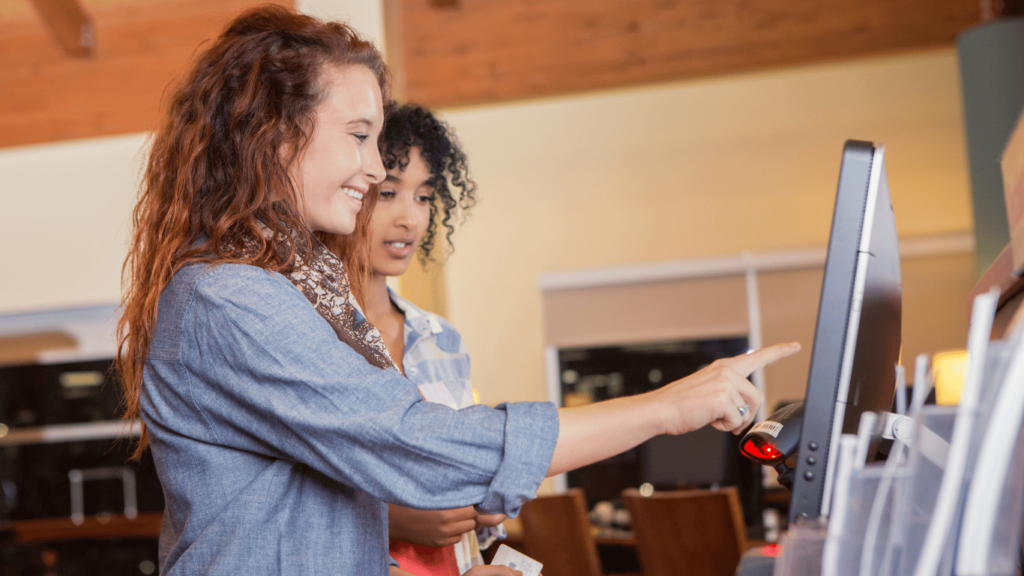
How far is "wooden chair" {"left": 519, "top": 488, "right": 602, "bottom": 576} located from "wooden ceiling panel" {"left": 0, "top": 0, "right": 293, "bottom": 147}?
12.6 ft

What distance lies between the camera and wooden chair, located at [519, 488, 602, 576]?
123 inches

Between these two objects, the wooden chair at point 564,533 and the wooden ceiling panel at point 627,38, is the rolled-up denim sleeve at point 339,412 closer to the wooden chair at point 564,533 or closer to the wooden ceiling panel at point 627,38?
the wooden chair at point 564,533

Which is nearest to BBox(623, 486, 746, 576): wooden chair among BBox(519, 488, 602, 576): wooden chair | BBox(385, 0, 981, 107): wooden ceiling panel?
BBox(519, 488, 602, 576): wooden chair

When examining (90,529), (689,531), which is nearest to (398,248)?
(689,531)

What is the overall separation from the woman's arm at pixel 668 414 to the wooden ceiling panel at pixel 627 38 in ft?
13.9

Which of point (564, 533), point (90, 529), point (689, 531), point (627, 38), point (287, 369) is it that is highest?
point (627, 38)

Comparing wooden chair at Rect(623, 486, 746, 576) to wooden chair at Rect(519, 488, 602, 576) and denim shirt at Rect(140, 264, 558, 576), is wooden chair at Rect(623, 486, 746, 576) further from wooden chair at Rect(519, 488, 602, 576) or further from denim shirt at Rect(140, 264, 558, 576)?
denim shirt at Rect(140, 264, 558, 576)

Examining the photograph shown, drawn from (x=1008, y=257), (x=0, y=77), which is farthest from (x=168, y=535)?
(x=0, y=77)

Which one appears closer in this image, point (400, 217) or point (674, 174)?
point (400, 217)

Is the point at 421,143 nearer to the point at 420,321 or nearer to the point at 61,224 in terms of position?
the point at 420,321

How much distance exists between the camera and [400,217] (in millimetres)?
1605

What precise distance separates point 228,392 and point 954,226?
5221 millimetres

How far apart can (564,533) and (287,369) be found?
253 cm

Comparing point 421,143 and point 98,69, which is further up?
point 98,69
